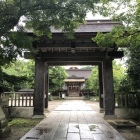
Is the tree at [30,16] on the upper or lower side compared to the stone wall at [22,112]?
upper

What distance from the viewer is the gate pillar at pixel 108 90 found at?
966 cm

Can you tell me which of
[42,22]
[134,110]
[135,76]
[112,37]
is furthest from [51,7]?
[134,110]

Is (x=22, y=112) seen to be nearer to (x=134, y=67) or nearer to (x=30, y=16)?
(x=30, y=16)

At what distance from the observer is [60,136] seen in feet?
18.2

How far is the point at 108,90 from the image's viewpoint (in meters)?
9.80

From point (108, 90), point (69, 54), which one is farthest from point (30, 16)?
point (108, 90)

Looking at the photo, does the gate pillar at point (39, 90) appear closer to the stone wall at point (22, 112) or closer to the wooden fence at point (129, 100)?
the stone wall at point (22, 112)

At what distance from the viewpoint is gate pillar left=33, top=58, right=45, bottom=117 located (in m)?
9.65

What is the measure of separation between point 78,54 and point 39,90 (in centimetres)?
311

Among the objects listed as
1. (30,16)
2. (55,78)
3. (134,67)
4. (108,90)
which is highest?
(30,16)

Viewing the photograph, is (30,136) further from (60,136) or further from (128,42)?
(128,42)

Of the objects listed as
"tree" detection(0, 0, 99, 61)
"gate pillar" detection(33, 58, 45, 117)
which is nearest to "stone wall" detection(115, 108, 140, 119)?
"gate pillar" detection(33, 58, 45, 117)

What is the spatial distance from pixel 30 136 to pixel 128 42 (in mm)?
5081

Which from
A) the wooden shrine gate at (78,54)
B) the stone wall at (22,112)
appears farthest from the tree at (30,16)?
the stone wall at (22,112)
